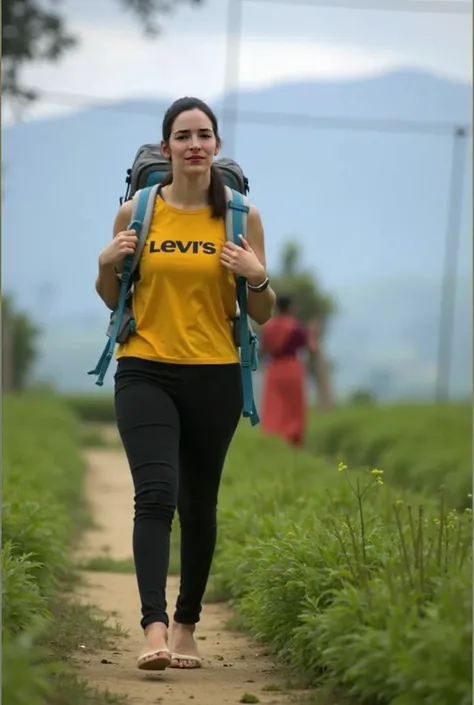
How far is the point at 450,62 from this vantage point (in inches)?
684

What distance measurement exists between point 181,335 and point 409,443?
27.7ft

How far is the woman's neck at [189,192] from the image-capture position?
16.0ft

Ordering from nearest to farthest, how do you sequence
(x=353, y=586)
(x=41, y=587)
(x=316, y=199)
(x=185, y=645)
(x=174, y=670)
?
(x=353, y=586), (x=174, y=670), (x=185, y=645), (x=41, y=587), (x=316, y=199)

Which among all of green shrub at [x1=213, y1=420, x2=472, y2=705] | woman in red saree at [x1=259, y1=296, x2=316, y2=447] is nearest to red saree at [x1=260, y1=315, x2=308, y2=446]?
woman in red saree at [x1=259, y1=296, x2=316, y2=447]

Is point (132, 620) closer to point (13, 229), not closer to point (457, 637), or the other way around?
point (457, 637)

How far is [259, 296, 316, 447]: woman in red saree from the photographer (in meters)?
14.7

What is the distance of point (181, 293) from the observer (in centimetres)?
481

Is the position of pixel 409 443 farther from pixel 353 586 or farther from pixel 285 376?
pixel 353 586

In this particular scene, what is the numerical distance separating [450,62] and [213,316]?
43.1 ft

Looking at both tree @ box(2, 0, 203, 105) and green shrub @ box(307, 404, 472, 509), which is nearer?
green shrub @ box(307, 404, 472, 509)

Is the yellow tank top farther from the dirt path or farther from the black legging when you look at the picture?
the dirt path

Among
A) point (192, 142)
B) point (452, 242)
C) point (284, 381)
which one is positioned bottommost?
point (192, 142)

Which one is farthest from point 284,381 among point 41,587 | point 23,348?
point 23,348

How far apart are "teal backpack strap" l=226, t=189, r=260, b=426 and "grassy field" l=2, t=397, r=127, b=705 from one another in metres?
0.89
